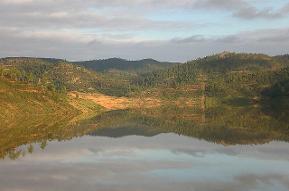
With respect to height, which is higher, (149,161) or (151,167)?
(151,167)

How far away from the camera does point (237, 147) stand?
90.2m

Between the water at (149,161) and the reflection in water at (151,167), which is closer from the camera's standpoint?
the reflection in water at (151,167)

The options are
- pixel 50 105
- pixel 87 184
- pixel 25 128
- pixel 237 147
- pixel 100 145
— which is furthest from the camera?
pixel 50 105

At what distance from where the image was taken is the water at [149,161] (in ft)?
174

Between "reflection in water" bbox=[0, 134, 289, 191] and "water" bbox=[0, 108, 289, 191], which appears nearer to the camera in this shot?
"reflection in water" bbox=[0, 134, 289, 191]

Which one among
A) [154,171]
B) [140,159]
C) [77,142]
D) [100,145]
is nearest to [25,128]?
[77,142]

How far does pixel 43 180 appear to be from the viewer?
185ft

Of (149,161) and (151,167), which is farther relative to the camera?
(149,161)

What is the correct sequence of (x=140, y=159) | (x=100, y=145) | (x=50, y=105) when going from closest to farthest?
(x=140, y=159), (x=100, y=145), (x=50, y=105)

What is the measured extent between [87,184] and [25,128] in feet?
263

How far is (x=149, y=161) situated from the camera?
73312 mm

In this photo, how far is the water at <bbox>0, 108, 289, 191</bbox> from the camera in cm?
5300

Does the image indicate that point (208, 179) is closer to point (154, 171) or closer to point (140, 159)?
point (154, 171)

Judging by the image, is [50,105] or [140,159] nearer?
[140,159]
